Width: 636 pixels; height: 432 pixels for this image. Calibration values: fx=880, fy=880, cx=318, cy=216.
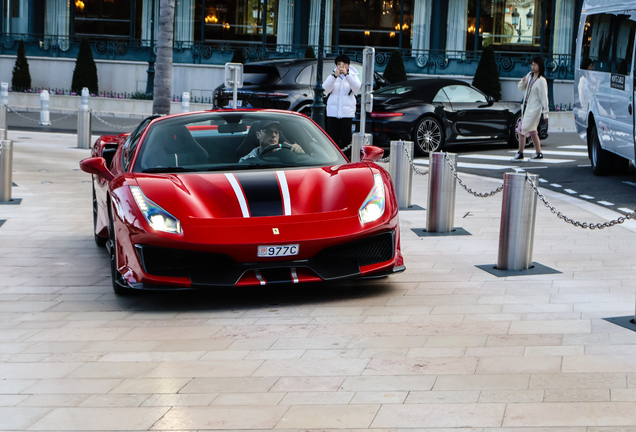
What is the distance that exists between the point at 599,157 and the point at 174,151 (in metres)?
9.03

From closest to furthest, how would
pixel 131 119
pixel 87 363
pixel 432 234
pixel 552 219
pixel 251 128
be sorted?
pixel 87 363 < pixel 251 128 < pixel 432 234 < pixel 552 219 < pixel 131 119

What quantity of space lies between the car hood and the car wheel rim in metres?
10.2

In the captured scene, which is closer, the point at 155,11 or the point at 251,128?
the point at 251,128

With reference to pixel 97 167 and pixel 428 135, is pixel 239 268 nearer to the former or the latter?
pixel 97 167

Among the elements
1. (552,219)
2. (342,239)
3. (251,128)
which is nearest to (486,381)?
(342,239)

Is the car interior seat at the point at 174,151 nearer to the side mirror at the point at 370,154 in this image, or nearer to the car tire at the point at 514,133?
the side mirror at the point at 370,154

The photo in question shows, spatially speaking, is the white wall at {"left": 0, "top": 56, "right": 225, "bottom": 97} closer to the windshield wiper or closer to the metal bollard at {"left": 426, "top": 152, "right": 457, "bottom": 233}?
the metal bollard at {"left": 426, "top": 152, "right": 457, "bottom": 233}

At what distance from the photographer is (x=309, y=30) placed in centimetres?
3203

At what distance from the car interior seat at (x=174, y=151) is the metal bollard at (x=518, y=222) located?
2.50 m

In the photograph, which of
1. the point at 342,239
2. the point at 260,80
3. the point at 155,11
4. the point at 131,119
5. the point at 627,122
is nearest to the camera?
the point at 342,239

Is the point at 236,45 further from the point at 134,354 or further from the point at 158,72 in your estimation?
the point at 134,354

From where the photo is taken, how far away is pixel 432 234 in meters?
8.95

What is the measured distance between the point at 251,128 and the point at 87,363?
2896 mm

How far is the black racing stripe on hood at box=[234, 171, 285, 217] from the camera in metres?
6.04
